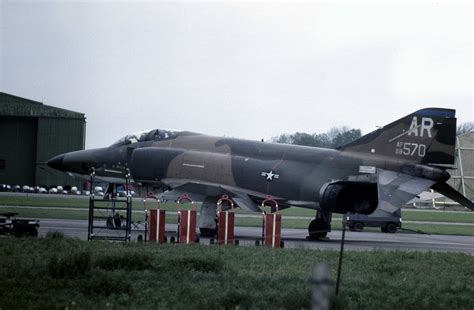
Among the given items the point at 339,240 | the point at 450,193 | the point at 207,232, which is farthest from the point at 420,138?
the point at 207,232

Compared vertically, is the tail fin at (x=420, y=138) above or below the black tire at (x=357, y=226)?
above

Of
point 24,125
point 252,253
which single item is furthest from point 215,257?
point 24,125

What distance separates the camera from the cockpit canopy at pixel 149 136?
1223 inches

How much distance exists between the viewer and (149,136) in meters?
31.4

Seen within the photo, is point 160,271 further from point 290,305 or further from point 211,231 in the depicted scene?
point 211,231

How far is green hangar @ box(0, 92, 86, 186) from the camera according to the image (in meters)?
59.7

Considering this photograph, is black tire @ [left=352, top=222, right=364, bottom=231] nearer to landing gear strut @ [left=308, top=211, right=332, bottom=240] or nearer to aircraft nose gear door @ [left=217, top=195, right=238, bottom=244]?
landing gear strut @ [left=308, top=211, right=332, bottom=240]

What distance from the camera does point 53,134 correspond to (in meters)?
65.5

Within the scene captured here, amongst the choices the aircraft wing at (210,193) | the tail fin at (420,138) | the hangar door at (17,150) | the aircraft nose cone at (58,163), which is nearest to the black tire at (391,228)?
the aircraft wing at (210,193)

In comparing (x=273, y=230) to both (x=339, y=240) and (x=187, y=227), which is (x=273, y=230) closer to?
(x=187, y=227)

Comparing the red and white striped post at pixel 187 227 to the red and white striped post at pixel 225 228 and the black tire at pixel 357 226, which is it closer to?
the red and white striped post at pixel 225 228

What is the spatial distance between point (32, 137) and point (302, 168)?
39.2 metres

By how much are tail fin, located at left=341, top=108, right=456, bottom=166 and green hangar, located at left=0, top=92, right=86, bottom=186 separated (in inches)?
1331

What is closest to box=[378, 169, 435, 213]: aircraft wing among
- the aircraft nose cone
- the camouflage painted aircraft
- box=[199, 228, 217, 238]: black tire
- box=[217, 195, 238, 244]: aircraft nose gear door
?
the camouflage painted aircraft
